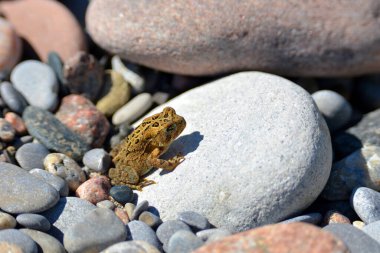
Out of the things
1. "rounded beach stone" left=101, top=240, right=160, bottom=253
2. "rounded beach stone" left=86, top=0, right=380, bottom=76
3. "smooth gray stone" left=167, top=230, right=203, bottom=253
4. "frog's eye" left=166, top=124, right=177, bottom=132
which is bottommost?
"smooth gray stone" left=167, top=230, right=203, bottom=253

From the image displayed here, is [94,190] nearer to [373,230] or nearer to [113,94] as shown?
[113,94]

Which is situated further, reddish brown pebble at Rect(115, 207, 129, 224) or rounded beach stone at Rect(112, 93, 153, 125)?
rounded beach stone at Rect(112, 93, 153, 125)

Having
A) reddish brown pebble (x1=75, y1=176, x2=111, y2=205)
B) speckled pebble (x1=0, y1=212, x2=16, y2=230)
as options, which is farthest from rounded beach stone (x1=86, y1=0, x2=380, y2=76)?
speckled pebble (x1=0, y1=212, x2=16, y2=230)

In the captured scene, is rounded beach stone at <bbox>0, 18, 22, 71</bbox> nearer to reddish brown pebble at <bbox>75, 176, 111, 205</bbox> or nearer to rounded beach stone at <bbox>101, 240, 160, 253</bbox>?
reddish brown pebble at <bbox>75, 176, 111, 205</bbox>

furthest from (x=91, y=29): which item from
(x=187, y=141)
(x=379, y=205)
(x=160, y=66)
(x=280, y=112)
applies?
(x=379, y=205)

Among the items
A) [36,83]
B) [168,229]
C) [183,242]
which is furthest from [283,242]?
[36,83]

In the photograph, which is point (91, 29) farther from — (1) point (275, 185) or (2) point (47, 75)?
(1) point (275, 185)

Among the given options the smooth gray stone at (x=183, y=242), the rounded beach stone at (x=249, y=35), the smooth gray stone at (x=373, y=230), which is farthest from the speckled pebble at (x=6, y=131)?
the smooth gray stone at (x=373, y=230)
